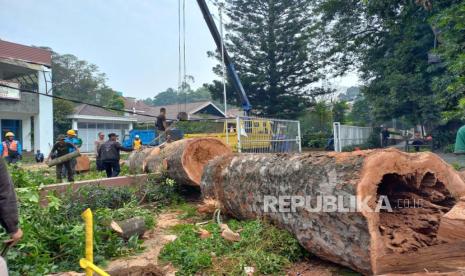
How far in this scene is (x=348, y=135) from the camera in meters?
16.4

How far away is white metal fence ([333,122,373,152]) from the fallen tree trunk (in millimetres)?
7473

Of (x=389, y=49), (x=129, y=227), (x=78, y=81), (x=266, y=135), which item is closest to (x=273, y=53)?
(x=389, y=49)

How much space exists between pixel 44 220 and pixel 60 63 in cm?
4450

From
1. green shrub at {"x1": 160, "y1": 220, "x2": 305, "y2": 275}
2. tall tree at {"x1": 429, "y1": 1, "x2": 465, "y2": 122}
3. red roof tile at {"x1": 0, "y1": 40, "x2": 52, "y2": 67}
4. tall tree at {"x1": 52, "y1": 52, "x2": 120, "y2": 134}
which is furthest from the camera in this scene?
tall tree at {"x1": 52, "y1": 52, "x2": 120, "y2": 134}

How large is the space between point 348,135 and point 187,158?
1178cm

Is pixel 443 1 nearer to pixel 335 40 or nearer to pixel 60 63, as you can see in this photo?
pixel 335 40

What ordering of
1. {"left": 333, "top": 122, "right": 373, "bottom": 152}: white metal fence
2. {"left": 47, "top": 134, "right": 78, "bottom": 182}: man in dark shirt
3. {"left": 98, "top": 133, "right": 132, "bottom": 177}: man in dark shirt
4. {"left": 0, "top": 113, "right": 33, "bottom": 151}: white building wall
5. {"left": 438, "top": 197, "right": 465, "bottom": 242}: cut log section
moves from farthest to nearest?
Result: {"left": 0, "top": 113, "right": 33, "bottom": 151}: white building wall → {"left": 333, "top": 122, "right": 373, "bottom": 152}: white metal fence → {"left": 98, "top": 133, "right": 132, "bottom": 177}: man in dark shirt → {"left": 47, "top": 134, "right": 78, "bottom": 182}: man in dark shirt → {"left": 438, "top": 197, "right": 465, "bottom": 242}: cut log section

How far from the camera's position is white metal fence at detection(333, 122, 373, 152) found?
13.4 meters

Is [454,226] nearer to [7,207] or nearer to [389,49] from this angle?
[7,207]

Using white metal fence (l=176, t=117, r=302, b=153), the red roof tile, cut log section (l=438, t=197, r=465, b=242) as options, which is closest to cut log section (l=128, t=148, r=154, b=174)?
white metal fence (l=176, t=117, r=302, b=153)

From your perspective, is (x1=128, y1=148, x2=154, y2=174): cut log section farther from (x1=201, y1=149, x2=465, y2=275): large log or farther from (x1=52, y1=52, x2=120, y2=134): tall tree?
(x1=52, y1=52, x2=120, y2=134): tall tree

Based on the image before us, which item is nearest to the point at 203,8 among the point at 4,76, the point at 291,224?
the point at 291,224

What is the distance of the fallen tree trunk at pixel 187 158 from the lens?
20.6 ft

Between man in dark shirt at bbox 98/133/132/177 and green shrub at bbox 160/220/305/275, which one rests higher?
man in dark shirt at bbox 98/133/132/177
